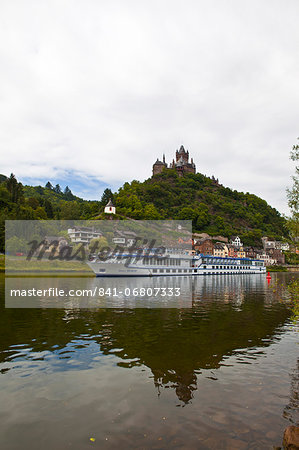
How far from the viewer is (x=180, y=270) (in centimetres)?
9475

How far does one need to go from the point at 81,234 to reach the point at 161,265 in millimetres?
67957

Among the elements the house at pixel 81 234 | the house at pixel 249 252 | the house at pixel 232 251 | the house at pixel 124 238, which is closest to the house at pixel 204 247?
the house at pixel 232 251

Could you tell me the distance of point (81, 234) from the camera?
479 feet

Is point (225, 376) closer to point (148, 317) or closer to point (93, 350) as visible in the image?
point (93, 350)

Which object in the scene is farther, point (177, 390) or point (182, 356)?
point (182, 356)

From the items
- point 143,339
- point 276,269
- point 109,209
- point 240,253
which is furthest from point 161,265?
point 276,269

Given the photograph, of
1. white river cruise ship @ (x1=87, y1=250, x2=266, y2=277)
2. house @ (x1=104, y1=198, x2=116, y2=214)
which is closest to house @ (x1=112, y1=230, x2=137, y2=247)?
house @ (x1=104, y1=198, x2=116, y2=214)

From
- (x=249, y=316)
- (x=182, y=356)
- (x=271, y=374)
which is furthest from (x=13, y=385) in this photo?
(x=249, y=316)

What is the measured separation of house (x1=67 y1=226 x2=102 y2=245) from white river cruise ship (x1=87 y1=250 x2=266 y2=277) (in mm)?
59282

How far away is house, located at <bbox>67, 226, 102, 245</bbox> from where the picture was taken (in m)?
144

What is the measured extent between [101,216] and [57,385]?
153 metres

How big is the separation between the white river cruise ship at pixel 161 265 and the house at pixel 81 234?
59282 millimetres
